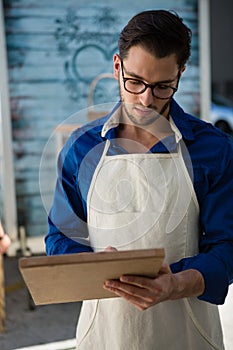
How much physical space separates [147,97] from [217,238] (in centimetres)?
30

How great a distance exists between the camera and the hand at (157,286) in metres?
0.82

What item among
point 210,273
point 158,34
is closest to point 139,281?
point 210,273

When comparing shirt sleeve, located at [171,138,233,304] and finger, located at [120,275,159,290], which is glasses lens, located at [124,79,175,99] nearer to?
shirt sleeve, located at [171,138,233,304]

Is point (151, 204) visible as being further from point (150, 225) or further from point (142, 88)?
point (142, 88)

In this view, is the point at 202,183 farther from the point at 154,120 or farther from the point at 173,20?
the point at 173,20

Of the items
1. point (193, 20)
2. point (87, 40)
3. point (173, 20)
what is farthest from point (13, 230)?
point (173, 20)

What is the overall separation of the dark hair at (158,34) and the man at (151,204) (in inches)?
1.0

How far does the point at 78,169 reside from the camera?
1.00m

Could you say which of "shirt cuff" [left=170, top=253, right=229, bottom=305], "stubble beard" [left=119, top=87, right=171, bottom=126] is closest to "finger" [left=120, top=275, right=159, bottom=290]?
"shirt cuff" [left=170, top=253, right=229, bottom=305]

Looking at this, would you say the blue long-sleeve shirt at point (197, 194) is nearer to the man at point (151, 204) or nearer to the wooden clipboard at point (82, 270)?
the man at point (151, 204)

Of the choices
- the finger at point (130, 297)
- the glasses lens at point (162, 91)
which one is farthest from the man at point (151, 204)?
the finger at point (130, 297)

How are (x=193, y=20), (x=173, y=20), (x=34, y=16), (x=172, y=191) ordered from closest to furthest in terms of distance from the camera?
(x=173, y=20), (x=172, y=191), (x=34, y=16), (x=193, y=20)

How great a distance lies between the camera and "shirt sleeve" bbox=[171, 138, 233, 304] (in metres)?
0.91

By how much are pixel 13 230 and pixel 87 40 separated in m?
1.58
